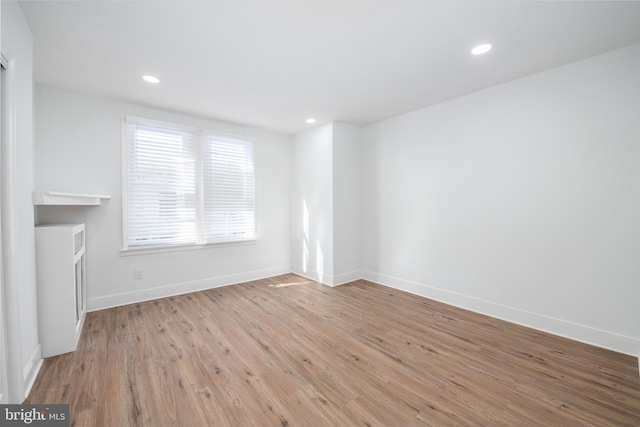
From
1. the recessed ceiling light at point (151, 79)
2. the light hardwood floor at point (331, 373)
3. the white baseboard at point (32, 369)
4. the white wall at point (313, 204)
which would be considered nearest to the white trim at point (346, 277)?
the white wall at point (313, 204)

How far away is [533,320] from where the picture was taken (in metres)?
2.65

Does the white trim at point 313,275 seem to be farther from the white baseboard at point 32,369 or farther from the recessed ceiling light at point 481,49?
the recessed ceiling light at point 481,49

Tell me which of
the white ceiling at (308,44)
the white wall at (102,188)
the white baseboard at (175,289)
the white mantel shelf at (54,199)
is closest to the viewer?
the white ceiling at (308,44)

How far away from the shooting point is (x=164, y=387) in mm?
1803

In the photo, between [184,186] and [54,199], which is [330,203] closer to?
[184,186]

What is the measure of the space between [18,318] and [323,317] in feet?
7.83

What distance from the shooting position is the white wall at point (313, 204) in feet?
13.5

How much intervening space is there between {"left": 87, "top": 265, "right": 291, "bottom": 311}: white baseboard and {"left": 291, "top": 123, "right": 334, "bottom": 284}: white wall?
643 mm

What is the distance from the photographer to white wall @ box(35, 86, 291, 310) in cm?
288

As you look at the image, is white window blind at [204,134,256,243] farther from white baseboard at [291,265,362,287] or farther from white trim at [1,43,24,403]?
white trim at [1,43,24,403]

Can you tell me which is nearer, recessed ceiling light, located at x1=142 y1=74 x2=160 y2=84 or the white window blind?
recessed ceiling light, located at x1=142 y1=74 x2=160 y2=84

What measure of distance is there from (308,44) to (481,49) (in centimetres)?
146

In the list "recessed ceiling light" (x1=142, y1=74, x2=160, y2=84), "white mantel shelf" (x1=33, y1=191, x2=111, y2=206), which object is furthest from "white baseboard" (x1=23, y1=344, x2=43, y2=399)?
"recessed ceiling light" (x1=142, y1=74, x2=160, y2=84)

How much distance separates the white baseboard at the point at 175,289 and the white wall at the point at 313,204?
2.11 feet
